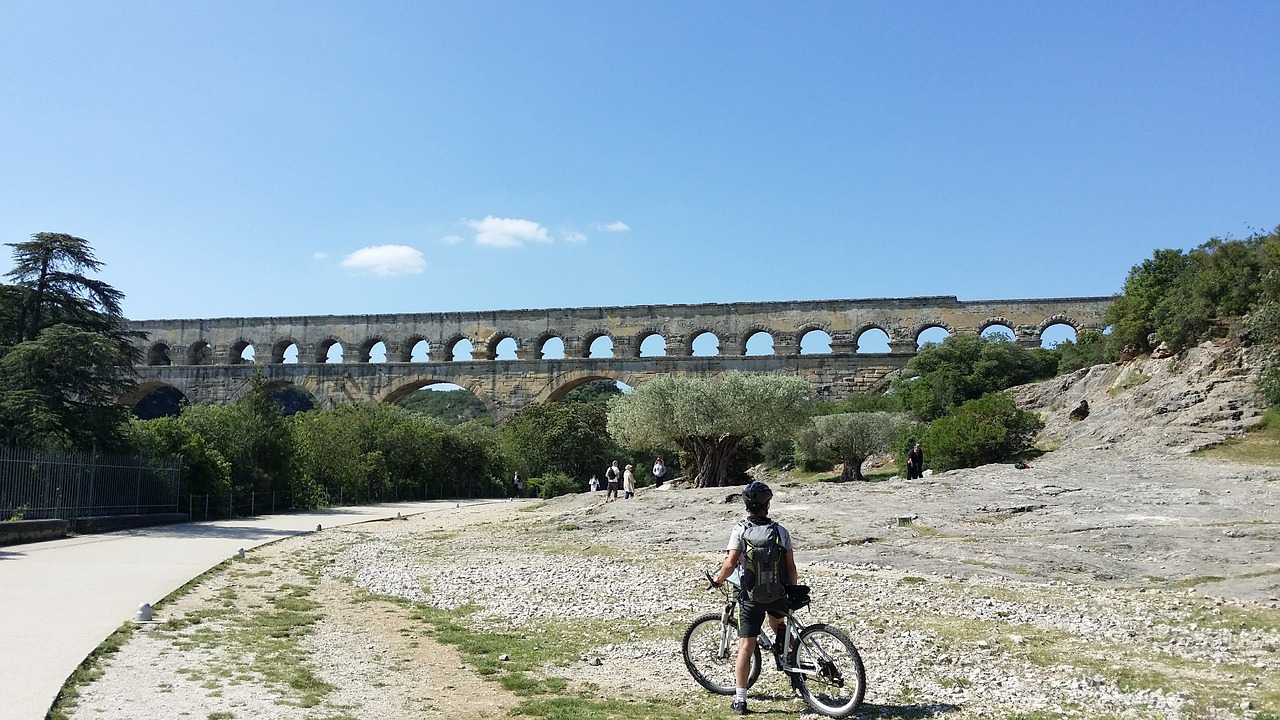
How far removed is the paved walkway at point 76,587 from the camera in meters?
5.42

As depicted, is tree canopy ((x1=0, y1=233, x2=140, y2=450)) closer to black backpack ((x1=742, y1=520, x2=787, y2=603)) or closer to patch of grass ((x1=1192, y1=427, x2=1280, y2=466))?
black backpack ((x1=742, y1=520, x2=787, y2=603))

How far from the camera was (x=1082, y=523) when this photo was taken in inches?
508

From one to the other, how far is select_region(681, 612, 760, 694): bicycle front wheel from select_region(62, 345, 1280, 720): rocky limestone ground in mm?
159

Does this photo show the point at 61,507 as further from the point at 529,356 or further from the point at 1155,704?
the point at 529,356

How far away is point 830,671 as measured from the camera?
16.8 feet

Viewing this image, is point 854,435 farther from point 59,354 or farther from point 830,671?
point 830,671

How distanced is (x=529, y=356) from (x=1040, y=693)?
120 ft

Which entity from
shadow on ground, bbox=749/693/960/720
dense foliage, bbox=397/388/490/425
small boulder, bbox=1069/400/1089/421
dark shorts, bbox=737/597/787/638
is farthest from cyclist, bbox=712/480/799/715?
dense foliage, bbox=397/388/490/425

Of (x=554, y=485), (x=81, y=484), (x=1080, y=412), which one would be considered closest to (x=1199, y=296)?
(x=1080, y=412)

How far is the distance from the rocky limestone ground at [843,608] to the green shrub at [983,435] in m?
3.30

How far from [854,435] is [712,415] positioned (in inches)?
201

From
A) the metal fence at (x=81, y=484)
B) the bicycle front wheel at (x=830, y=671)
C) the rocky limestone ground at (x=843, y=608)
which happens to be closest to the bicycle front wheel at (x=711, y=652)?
the rocky limestone ground at (x=843, y=608)

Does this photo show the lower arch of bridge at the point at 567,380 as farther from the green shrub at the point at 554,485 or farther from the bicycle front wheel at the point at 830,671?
the bicycle front wheel at the point at 830,671

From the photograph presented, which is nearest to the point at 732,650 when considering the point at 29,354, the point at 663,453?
the point at 29,354
